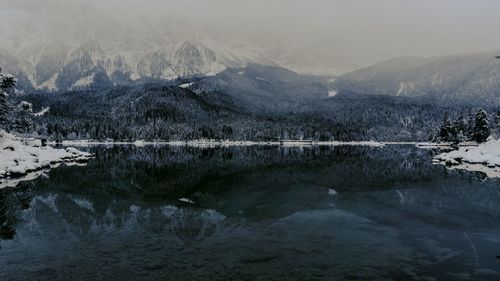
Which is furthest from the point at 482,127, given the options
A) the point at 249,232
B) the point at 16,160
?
the point at 249,232

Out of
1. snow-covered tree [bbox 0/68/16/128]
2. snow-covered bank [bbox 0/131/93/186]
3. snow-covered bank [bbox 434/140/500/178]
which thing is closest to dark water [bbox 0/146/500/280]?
snow-covered bank [bbox 0/131/93/186]

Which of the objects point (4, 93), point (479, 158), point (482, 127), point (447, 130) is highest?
point (4, 93)

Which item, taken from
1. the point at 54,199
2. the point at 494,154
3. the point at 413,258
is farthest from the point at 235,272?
the point at 494,154

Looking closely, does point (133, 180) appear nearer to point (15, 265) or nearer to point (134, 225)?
point (134, 225)

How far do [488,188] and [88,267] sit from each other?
5037 cm

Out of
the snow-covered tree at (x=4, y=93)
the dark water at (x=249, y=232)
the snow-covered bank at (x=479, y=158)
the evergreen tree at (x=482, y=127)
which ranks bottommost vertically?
the dark water at (x=249, y=232)

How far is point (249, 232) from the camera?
31172mm

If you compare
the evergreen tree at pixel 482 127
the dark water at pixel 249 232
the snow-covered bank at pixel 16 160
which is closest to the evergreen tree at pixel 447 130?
the evergreen tree at pixel 482 127

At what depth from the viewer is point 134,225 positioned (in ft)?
109

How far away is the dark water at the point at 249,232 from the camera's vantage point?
22578 millimetres

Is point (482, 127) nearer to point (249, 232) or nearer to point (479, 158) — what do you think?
point (479, 158)

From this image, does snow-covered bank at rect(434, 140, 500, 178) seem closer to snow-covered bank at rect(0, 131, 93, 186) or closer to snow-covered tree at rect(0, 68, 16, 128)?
snow-covered bank at rect(0, 131, 93, 186)

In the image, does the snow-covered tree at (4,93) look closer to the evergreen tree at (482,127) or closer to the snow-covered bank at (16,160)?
the snow-covered bank at (16,160)

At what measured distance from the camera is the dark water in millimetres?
22578
